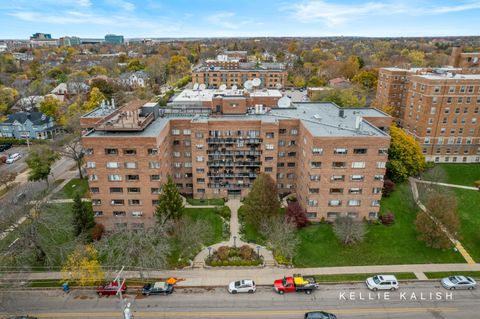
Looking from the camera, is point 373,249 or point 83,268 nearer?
point 83,268

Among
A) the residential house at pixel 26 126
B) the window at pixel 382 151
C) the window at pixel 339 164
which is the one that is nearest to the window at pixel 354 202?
the window at pixel 339 164

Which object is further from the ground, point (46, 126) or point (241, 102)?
point (241, 102)

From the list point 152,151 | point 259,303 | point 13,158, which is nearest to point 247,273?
point 259,303

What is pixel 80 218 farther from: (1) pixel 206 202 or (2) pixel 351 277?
(2) pixel 351 277

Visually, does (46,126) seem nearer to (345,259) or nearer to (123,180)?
(123,180)

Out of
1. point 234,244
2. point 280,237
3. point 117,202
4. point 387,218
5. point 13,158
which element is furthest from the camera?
point 13,158

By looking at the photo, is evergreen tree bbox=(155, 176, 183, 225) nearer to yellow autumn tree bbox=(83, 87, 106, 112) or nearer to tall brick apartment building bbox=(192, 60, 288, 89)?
yellow autumn tree bbox=(83, 87, 106, 112)

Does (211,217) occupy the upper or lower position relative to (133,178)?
lower

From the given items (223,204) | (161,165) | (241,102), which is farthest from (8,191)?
(241,102)
